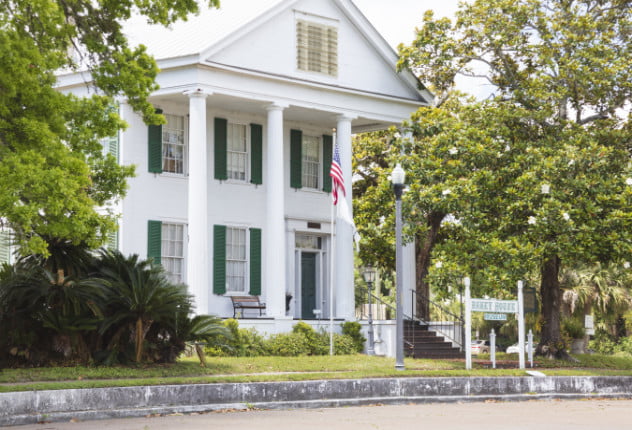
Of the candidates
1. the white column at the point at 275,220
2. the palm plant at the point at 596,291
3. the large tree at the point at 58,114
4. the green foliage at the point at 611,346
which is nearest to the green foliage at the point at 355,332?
the white column at the point at 275,220

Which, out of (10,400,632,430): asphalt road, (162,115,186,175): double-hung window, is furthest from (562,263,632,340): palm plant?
(10,400,632,430): asphalt road

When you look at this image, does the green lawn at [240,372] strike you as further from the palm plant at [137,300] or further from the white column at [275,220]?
the white column at [275,220]

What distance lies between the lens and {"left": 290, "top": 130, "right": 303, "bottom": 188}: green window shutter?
91.9 ft

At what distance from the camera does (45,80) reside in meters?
15.4

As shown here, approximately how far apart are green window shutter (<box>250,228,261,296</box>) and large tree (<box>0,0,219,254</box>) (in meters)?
9.19

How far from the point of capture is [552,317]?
26.2 metres

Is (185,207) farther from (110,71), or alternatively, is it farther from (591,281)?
(591,281)

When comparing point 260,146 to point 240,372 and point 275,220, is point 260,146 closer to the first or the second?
A: point 275,220

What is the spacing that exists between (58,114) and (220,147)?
1094 centimetres

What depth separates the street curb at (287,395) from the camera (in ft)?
43.9

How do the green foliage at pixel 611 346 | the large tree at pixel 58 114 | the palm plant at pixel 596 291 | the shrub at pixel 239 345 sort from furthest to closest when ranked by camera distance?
the green foliage at pixel 611 346
the palm plant at pixel 596 291
the shrub at pixel 239 345
the large tree at pixel 58 114

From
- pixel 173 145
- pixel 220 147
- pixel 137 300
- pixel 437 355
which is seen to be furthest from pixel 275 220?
pixel 137 300

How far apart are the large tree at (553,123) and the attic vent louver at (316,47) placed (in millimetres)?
2120

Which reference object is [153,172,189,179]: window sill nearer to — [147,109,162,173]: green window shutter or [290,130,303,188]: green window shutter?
[147,109,162,173]: green window shutter
